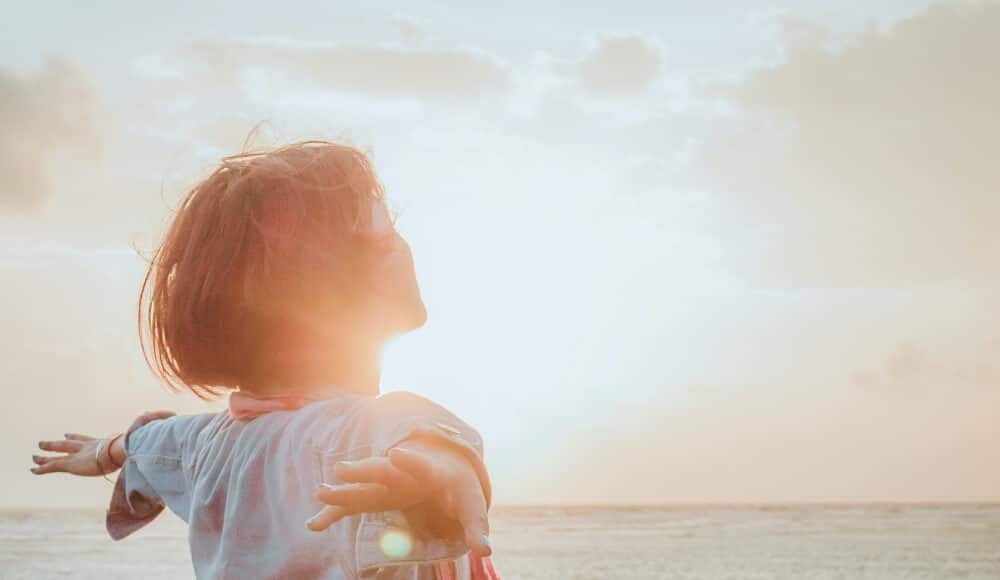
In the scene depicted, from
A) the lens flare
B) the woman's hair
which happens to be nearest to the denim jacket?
the lens flare

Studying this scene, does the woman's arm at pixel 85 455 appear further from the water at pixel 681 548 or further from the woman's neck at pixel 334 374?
the water at pixel 681 548

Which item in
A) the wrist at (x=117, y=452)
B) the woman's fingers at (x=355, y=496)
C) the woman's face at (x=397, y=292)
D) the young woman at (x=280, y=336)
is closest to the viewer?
the woman's fingers at (x=355, y=496)

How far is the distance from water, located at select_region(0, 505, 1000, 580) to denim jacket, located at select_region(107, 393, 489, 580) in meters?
16.5

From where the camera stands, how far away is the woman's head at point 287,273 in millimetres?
1627

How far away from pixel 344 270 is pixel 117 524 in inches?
31.7

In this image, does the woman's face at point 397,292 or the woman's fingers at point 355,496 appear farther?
the woman's face at point 397,292

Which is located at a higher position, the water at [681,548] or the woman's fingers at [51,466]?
the woman's fingers at [51,466]

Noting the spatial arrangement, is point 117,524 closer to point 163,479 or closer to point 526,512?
point 163,479

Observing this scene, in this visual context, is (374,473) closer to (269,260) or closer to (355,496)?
(355,496)

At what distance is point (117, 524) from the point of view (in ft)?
6.72

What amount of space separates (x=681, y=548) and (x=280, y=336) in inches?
926

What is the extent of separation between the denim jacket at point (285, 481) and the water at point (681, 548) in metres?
16.5

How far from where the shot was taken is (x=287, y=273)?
5.30 ft

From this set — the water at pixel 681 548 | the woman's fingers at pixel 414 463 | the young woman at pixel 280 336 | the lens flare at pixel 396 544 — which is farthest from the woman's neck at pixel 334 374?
the water at pixel 681 548
